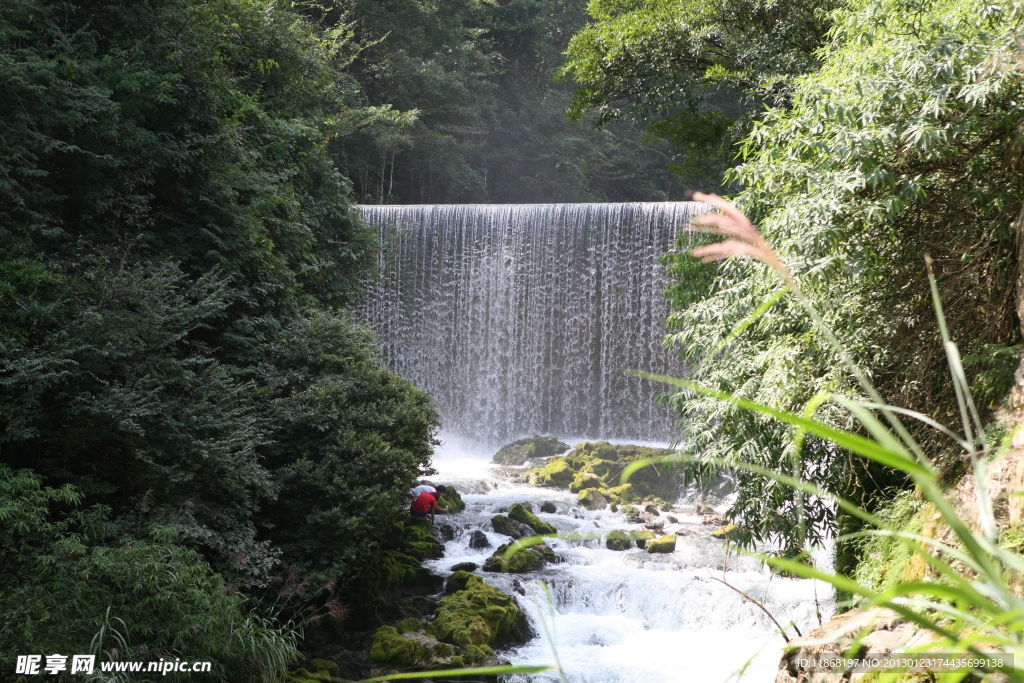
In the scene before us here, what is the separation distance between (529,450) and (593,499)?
3.31 metres

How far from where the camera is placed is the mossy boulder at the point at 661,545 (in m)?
8.84

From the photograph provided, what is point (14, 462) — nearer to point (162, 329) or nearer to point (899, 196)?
point (162, 329)

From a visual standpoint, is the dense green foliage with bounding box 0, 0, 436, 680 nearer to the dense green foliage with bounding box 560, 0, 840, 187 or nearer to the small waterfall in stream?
the dense green foliage with bounding box 560, 0, 840, 187

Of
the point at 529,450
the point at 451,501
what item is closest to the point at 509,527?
the point at 451,501

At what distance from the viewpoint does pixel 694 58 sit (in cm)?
968

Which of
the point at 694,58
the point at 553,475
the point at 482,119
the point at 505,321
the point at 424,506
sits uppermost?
the point at 482,119

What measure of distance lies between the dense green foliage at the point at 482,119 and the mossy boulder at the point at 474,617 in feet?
53.0

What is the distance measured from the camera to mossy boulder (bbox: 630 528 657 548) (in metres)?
9.03

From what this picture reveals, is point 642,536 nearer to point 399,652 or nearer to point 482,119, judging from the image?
point 399,652

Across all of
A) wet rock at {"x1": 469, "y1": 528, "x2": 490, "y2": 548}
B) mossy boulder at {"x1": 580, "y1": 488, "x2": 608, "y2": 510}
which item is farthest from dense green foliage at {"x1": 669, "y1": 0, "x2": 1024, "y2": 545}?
mossy boulder at {"x1": 580, "y1": 488, "x2": 608, "y2": 510}

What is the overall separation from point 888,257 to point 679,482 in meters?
8.38

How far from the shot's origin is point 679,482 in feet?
40.3

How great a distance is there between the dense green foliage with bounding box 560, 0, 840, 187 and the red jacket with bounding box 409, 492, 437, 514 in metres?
5.30

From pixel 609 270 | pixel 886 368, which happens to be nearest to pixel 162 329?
pixel 886 368
